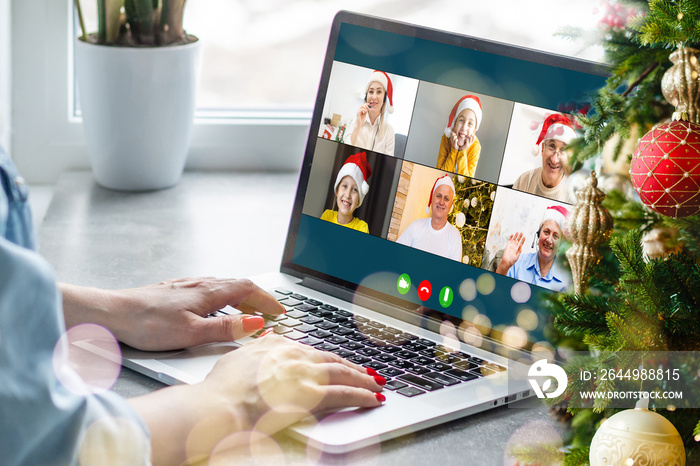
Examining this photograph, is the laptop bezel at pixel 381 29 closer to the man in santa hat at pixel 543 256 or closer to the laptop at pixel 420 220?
the laptop at pixel 420 220

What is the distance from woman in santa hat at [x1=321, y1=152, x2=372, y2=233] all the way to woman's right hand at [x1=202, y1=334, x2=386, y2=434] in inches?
10.7

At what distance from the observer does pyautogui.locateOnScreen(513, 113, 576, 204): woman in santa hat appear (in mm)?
793

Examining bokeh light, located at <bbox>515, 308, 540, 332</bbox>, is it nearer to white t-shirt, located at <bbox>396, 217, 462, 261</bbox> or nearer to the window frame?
white t-shirt, located at <bbox>396, 217, 462, 261</bbox>

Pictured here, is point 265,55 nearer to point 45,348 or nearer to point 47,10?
point 47,10

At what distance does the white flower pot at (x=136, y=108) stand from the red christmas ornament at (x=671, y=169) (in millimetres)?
929

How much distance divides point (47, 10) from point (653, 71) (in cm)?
117

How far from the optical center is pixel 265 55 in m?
1.64

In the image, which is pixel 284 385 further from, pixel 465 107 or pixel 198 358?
pixel 465 107

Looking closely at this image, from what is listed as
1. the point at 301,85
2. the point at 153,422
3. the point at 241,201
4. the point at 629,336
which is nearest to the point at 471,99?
the point at 629,336

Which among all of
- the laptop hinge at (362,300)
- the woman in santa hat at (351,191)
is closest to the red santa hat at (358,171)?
the woman in santa hat at (351,191)

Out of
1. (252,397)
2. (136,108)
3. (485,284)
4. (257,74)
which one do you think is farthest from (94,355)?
(257,74)

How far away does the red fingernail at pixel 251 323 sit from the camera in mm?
791

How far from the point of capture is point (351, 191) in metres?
0.94

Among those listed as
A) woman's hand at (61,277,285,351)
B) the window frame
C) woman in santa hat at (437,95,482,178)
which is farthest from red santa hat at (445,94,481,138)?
the window frame
